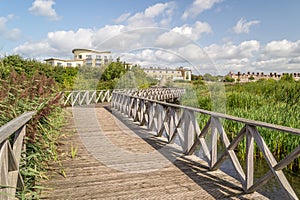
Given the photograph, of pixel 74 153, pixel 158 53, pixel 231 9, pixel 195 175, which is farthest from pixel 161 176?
pixel 231 9

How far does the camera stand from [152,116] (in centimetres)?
654

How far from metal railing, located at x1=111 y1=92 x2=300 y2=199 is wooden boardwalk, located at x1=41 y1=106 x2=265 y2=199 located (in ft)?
0.63

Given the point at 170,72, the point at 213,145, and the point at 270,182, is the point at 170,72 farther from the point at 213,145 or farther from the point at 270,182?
the point at 213,145

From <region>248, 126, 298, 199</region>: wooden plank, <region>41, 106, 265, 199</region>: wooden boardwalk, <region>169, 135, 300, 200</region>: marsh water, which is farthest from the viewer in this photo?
<region>169, 135, 300, 200</region>: marsh water

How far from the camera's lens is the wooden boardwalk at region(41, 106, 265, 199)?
9.93 feet

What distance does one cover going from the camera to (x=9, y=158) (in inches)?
88.5

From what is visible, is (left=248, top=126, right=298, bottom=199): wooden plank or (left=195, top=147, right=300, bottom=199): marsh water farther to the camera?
(left=195, top=147, right=300, bottom=199): marsh water

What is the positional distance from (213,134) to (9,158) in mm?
2410

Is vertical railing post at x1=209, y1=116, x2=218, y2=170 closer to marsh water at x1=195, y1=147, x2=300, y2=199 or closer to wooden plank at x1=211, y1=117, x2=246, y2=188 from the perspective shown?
wooden plank at x1=211, y1=117, x2=246, y2=188

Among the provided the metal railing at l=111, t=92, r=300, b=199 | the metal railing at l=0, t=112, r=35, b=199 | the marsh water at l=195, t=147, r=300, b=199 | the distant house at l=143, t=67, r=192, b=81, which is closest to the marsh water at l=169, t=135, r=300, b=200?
the marsh water at l=195, t=147, r=300, b=199

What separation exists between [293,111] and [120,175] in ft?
18.2

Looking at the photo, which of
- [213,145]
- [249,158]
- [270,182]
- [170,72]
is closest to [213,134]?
[213,145]

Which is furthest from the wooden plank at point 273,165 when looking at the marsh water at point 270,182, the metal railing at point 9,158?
the metal railing at point 9,158

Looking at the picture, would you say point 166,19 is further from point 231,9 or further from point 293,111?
point 293,111
